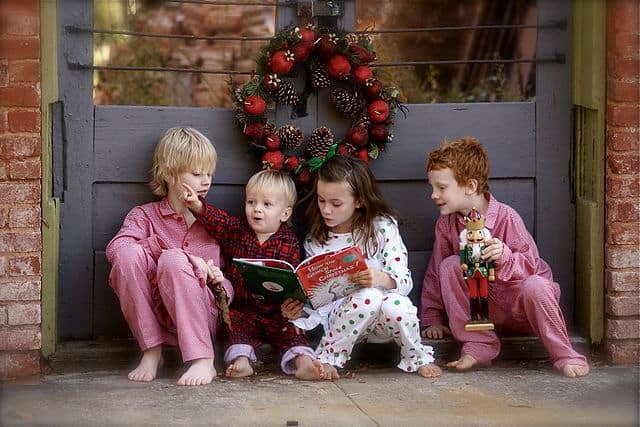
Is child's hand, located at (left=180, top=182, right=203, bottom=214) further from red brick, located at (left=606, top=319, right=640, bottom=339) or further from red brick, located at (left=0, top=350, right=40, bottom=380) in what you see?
red brick, located at (left=606, top=319, right=640, bottom=339)

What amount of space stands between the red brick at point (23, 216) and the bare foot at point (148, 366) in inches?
26.4

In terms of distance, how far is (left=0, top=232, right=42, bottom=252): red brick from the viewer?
393cm

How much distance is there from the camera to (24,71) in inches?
153

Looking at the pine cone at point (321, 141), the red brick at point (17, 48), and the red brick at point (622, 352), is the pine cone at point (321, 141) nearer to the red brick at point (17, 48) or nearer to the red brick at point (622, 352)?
the red brick at point (17, 48)

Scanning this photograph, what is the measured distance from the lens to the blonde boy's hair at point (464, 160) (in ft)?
13.6

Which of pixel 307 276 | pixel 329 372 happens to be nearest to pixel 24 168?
pixel 307 276

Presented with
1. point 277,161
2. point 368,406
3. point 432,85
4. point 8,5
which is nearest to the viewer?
point 368,406

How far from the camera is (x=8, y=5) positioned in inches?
152

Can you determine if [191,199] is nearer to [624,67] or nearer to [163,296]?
[163,296]

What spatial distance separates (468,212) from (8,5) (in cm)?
198

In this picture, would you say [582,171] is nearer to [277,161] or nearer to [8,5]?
[277,161]

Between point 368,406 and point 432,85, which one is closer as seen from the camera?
point 368,406

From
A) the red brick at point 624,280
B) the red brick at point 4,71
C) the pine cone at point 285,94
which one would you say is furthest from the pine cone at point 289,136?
the red brick at point 624,280

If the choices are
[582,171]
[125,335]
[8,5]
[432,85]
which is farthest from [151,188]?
[432,85]
